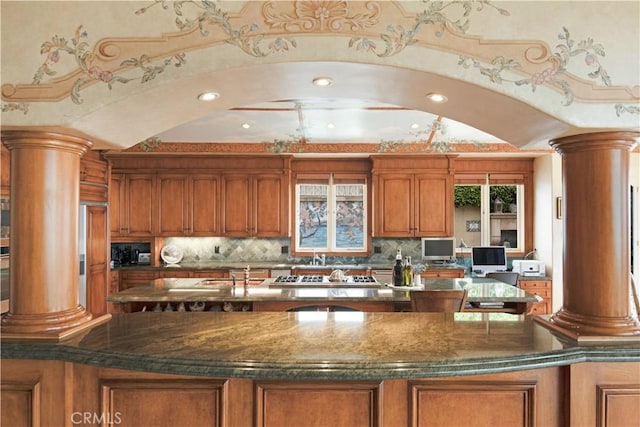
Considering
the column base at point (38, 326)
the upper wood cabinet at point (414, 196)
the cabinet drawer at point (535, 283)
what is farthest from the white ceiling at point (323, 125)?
the column base at point (38, 326)

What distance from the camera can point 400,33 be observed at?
169 cm

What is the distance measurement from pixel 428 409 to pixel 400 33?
1.50 metres

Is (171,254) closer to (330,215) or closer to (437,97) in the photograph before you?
(330,215)

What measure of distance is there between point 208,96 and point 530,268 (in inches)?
213

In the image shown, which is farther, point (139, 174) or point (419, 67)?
point (139, 174)

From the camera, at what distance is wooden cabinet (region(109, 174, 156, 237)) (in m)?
6.20

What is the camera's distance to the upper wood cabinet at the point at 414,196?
20.0ft

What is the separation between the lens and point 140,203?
20.4 ft

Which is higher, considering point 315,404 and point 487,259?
point 487,259

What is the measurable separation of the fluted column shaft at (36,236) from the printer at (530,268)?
18.5 ft

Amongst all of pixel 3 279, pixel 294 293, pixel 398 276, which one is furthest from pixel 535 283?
pixel 3 279

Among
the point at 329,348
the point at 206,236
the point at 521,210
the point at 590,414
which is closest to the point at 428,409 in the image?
the point at 329,348

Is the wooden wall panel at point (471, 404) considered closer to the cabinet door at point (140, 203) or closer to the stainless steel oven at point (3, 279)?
the stainless steel oven at point (3, 279)

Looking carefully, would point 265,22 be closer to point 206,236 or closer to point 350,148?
point 350,148
